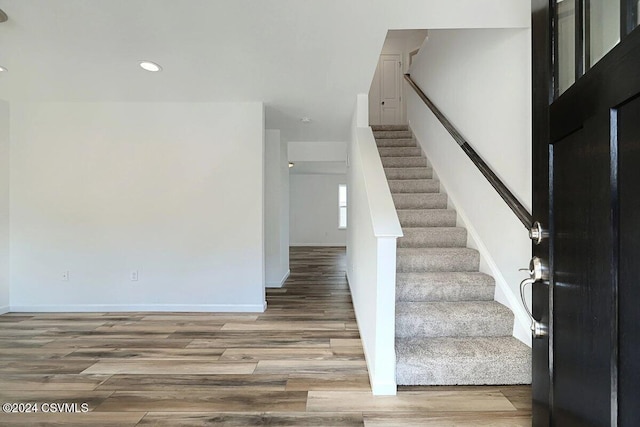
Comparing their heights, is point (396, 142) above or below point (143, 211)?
above

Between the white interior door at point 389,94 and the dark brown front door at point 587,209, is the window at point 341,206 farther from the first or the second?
the dark brown front door at point 587,209

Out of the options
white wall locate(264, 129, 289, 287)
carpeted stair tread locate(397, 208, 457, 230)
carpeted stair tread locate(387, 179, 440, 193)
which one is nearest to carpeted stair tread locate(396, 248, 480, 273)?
carpeted stair tread locate(397, 208, 457, 230)

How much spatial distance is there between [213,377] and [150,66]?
2431mm

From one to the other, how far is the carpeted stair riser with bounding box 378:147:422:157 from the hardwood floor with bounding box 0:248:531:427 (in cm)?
220

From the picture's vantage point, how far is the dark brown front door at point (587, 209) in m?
0.72

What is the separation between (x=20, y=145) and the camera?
3512mm

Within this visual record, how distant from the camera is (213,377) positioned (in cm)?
213

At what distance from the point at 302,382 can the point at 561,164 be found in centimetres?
182

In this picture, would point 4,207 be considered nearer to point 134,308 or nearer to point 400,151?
point 134,308

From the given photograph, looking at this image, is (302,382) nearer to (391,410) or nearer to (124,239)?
(391,410)

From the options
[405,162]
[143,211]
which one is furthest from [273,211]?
[405,162]

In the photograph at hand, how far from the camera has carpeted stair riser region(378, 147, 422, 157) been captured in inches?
171

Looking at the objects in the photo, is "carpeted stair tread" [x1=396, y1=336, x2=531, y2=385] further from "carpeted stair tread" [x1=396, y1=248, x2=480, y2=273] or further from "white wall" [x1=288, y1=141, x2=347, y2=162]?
"white wall" [x1=288, y1=141, x2=347, y2=162]

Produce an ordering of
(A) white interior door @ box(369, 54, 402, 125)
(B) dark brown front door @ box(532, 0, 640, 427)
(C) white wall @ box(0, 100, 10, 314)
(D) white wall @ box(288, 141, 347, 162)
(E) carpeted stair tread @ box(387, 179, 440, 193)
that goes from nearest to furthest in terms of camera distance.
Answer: (B) dark brown front door @ box(532, 0, 640, 427), (C) white wall @ box(0, 100, 10, 314), (E) carpeted stair tread @ box(387, 179, 440, 193), (D) white wall @ box(288, 141, 347, 162), (A) white interior door @ box(369, 54, 402, 125)
